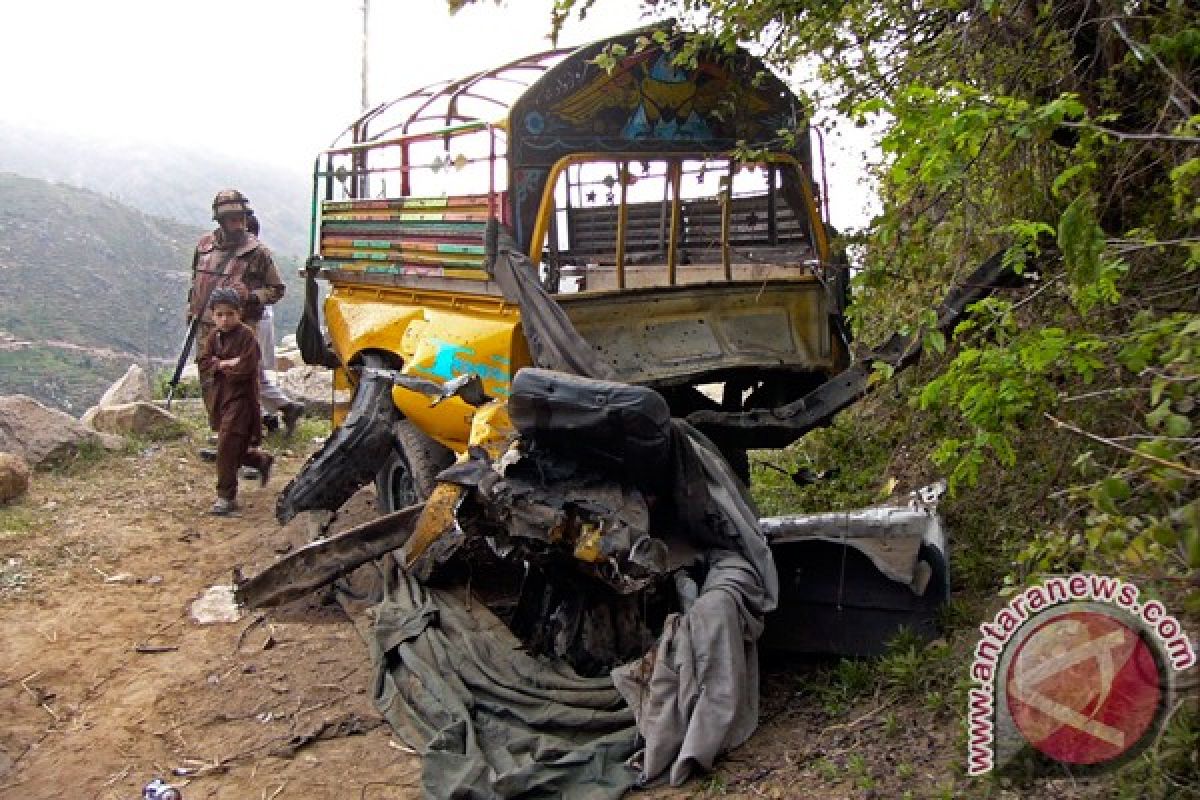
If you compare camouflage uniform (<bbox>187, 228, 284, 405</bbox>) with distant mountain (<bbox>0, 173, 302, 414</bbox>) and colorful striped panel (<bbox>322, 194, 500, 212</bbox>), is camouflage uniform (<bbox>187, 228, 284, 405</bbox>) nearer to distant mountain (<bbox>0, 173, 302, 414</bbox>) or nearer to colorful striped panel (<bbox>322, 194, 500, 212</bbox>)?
colorful striped panel (<bbox>322, 194, 500, 212</bbox>)

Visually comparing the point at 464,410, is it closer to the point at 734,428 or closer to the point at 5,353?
the point at 734,428

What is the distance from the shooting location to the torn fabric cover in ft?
10.9

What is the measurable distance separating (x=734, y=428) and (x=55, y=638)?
347cm

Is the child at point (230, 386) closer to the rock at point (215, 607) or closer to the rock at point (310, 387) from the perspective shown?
the rock at point (215, 607)

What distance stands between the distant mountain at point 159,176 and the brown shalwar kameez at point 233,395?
19.1m

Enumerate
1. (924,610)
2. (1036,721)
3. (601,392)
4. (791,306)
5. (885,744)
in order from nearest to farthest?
(1036,721), (885,744), (601,392), (924,610), (791,306)

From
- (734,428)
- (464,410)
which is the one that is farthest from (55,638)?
(734,428)

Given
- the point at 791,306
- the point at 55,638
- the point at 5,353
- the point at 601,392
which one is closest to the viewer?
the point at 601,392

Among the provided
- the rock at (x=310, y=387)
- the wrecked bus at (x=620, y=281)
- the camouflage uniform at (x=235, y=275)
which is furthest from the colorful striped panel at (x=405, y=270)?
the rock at (x=310, y=387)

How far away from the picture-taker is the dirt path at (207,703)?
3.28 metres

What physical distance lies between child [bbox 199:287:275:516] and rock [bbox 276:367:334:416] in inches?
109

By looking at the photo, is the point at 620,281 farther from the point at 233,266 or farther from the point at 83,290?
the point at 83,290

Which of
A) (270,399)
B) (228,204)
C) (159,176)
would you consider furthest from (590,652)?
(159,176)

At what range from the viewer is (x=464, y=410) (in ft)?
16.9
